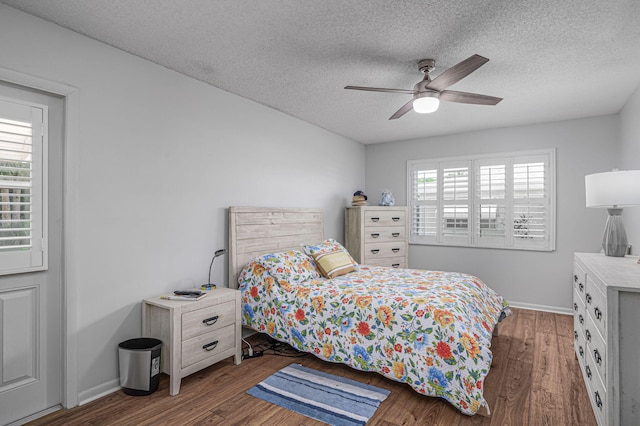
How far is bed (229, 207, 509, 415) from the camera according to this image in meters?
2.34

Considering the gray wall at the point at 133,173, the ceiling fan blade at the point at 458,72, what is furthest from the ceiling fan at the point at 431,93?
the gray wall at the point at 133,173

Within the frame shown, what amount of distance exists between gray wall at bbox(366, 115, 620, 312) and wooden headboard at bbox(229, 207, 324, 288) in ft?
6.69

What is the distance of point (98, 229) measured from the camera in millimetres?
2514

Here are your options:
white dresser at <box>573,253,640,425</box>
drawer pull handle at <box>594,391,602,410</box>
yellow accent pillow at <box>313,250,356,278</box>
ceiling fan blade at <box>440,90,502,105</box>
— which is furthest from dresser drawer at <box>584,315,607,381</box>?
yellow accent pillow at <box>313,250,356,278</box>

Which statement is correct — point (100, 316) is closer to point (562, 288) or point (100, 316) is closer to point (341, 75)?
point (341, 75)

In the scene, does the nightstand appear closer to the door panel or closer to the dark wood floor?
the dark wood floor

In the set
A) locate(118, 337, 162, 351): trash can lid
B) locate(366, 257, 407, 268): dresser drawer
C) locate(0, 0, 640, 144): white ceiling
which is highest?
locate(0, 0, 640, 144): white ceiling

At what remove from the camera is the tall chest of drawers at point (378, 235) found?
5129mm

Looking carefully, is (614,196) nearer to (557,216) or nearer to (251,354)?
(557,216)

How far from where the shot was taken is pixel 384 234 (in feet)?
17.2

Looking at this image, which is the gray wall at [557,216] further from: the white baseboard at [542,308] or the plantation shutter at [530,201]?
the plantation shutter at [530,201]

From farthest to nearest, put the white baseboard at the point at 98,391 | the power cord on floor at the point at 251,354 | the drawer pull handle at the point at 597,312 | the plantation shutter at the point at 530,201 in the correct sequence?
1. the plantation shutter at the point at 530,201
2. the power cord on floor at the point at 251,354
3. the white baseboard at the point at 98,391
4. the drawer pull handle at the point at 597,312

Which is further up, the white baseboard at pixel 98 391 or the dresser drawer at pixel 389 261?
the dresser drawer at pixel 389 261

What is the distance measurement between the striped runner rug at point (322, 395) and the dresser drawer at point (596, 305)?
4.64 feet
